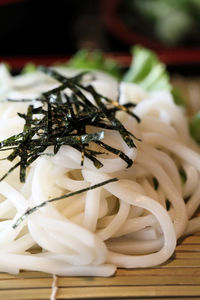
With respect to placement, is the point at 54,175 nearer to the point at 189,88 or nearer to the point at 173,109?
the point at 173,109

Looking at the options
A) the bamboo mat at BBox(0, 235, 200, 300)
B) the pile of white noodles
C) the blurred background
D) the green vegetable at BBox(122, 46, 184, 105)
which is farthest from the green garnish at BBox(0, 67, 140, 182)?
the blurred background

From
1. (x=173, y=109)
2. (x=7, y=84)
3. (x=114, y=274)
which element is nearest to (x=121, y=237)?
(x=114, y=274)

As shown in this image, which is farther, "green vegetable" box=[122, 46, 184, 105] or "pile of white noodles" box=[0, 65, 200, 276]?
"green vegetable" box=[122, 46, 184, 105]

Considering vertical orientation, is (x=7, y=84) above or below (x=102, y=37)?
below

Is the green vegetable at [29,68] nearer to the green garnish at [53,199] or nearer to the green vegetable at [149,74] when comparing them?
the green vegetable at [149,74]

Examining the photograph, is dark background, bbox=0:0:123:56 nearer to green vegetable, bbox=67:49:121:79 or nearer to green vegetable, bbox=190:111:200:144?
green vegetable, bbox=67:49:121:79

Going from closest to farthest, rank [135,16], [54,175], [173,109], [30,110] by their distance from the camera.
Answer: [54,175] < [30,110] < [173,109] < [135,16]

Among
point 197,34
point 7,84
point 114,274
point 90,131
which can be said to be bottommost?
point 114,274

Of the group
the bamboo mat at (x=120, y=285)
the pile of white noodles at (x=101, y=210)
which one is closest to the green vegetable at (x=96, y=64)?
the pile of white noodles at (x=101, y=210)
